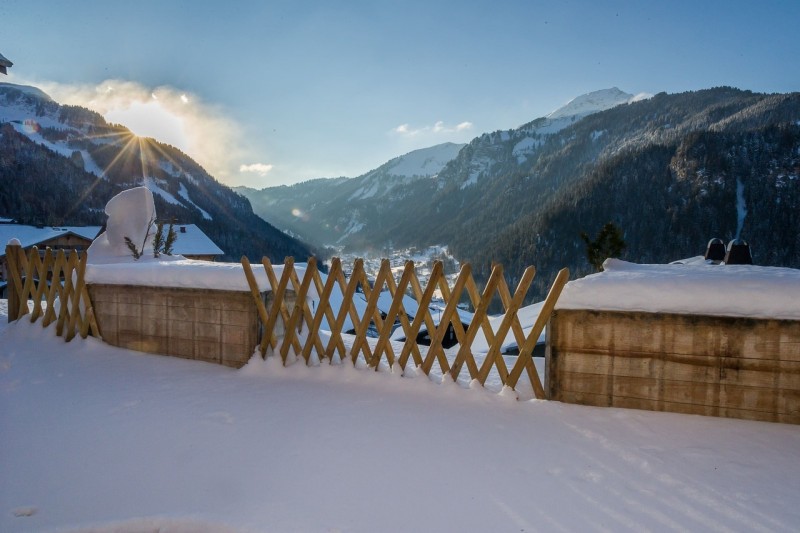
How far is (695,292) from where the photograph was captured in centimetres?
379

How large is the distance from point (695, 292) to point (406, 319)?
2.79 m

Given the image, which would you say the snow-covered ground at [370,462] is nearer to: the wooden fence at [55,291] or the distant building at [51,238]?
the wooden fence at [55,291]

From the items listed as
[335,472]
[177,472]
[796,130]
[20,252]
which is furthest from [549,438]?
[796,130]

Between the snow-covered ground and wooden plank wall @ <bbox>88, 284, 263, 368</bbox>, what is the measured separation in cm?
70

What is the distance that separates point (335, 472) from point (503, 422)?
5.34ft

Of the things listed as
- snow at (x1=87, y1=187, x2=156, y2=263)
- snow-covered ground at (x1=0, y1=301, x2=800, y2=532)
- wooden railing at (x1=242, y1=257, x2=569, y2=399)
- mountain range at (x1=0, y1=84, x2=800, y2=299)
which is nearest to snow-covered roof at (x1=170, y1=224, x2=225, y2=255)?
mountain range at (x1=0, y1=84, x2=800, y2=299)

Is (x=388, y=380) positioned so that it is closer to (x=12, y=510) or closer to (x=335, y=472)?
(x=335, y=472)

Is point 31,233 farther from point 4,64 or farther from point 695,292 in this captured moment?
point 695,292

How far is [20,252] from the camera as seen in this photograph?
683 cm

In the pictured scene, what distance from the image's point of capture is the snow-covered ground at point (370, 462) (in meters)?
2.65

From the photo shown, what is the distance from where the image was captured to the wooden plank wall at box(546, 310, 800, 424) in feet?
12.0

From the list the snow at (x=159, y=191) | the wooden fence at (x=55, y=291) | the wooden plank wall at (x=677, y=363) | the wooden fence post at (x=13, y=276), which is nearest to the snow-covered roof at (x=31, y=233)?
the wooden fence post at (x=13, y=276)

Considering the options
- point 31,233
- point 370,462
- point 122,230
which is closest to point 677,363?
point 370,462

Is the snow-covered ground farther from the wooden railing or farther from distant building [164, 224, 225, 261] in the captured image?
distant building [164, 224, 225, 261]
